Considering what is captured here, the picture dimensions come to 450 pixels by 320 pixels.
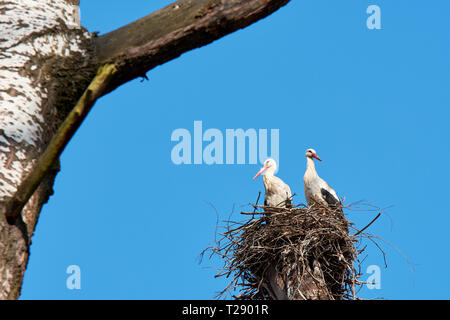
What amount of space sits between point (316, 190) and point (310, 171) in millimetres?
581

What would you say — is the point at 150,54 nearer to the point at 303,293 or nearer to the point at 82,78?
the point at 82,78

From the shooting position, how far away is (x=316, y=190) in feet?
25.4

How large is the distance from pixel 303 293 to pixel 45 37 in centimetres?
420

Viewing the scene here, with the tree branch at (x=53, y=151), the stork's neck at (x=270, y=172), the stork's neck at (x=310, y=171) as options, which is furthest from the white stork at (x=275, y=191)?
the tree branch at (x=53, y=151)

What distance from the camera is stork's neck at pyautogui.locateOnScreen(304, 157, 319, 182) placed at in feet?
26.6

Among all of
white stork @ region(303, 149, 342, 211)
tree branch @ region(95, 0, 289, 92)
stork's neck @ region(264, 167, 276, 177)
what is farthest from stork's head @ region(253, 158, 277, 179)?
tree branch @ region(95, 0, 289, 92)

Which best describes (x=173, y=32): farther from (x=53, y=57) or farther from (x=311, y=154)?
(x=311, y=154)

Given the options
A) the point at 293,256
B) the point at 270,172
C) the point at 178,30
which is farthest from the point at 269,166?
the point at 178,30

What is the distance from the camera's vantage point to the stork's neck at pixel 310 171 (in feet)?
26.6

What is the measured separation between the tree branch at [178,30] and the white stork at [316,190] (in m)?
4.77

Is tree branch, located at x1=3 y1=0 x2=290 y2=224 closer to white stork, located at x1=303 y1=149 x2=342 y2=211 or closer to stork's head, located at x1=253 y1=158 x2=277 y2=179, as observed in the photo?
white stork, located at x1=303 y1=149 x2=342 y2=211

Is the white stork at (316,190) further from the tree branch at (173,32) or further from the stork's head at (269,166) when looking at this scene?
the tree branch at (173,32)

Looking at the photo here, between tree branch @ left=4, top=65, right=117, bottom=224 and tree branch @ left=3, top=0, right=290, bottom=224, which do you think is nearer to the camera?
tree branch @ left=4, top=65, right=117, bottom=224
